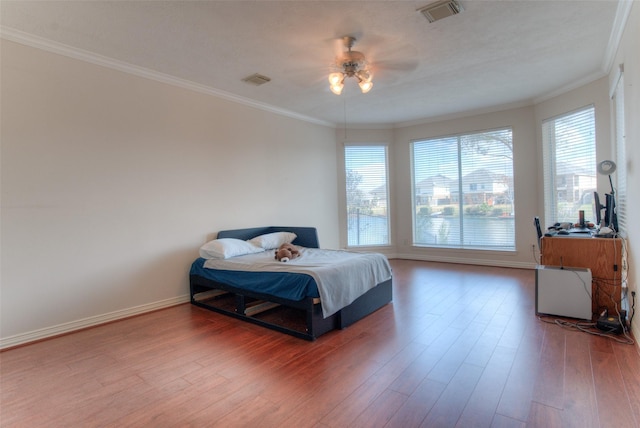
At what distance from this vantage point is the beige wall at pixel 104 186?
9.20ft

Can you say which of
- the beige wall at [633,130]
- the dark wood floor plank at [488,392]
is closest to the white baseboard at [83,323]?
the dark wood floor plank at [488,392]

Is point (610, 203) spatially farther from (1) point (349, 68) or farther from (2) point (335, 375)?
(2) point (335, 375)

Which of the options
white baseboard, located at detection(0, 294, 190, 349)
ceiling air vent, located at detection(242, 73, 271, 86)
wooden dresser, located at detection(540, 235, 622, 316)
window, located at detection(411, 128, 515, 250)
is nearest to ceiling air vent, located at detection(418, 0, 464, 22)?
ceiling air vent, located at detection(242, 73, 271, 86)

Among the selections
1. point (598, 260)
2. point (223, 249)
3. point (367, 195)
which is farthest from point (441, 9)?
point (367, 195)

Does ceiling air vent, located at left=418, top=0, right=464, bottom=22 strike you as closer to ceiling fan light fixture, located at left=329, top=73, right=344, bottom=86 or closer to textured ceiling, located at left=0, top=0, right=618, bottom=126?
textured ceiling, located at left=0, top=0, right=618, bottom=126

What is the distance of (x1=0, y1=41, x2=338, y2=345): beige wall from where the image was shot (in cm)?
280

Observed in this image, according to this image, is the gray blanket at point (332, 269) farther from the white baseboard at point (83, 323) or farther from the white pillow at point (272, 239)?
the white baseboard at point (83, 323)

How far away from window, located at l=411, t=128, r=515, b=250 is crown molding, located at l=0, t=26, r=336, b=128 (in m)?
3.28

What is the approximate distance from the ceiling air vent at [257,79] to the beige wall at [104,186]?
63 centimetres

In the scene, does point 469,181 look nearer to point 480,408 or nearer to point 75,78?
point 480,408

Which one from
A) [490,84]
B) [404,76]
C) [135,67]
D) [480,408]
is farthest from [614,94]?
[135,67]

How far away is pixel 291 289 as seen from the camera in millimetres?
2908

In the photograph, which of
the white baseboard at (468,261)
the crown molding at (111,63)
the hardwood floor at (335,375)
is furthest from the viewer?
the white baseboard at (468,261)

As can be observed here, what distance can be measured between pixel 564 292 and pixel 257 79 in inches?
155
